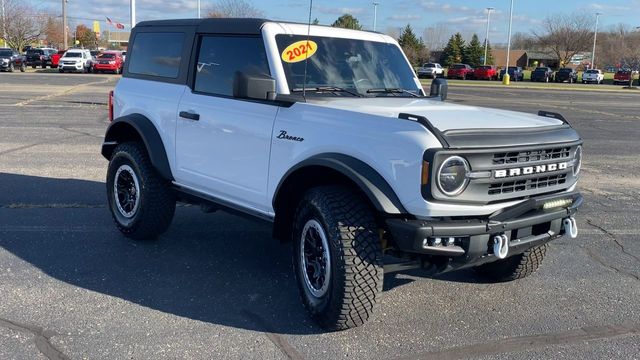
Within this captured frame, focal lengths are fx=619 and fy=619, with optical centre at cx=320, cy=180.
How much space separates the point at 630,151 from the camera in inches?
519

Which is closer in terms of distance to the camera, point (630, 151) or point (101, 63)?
point (630, 151)

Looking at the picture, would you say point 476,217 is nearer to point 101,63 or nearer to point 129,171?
point 129,171

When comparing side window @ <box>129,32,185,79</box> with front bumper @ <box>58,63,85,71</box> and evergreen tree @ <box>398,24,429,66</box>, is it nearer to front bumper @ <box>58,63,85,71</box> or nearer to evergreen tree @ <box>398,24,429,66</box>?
front bumper @ <box>58,63,85,71</box>

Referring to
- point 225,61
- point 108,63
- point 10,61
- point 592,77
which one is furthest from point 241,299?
point 592,77

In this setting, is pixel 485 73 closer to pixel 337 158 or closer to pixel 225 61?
pixel 225 61

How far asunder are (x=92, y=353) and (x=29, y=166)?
6520mm

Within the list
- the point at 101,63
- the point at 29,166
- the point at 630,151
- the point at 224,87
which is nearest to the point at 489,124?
the point at 224,87

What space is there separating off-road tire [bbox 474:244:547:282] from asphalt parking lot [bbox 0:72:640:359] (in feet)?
0.25

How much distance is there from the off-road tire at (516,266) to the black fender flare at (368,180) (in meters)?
1.72

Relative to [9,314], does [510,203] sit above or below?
above

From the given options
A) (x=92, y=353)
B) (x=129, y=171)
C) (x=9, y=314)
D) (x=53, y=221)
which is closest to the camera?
(x=92, y=353)

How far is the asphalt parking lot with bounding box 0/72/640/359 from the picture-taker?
3.82 meters

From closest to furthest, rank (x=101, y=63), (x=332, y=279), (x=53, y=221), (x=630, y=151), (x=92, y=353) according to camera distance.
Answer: (x=92, y=353) < (x=332, y=279) < (x=53, y=221) < (x=630, y=151) < (x=101, y=63)

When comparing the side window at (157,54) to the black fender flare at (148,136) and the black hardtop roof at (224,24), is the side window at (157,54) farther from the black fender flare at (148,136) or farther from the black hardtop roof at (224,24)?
the black fender flare at (148,136)
